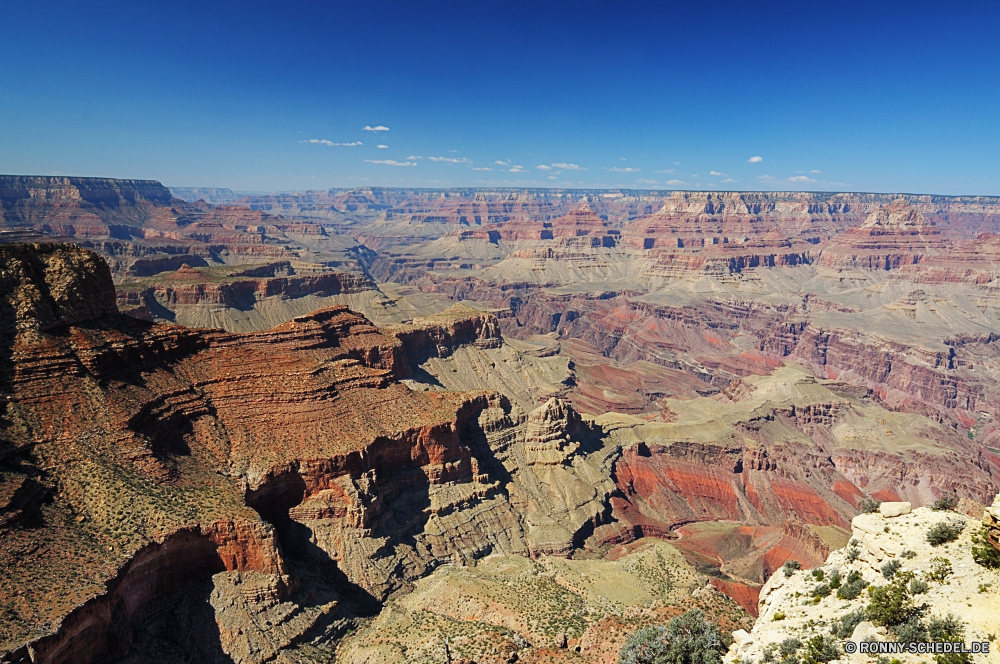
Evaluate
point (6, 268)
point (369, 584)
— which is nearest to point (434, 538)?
point (369, 584)

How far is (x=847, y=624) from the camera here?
22141 millimetres

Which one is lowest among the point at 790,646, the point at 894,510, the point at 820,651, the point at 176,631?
the point at 176,631

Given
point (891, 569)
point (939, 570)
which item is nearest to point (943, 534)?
point (939, 570)

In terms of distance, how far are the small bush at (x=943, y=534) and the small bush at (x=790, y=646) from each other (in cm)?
783

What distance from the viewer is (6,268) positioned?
4631cm

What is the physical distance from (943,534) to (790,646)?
8818mm

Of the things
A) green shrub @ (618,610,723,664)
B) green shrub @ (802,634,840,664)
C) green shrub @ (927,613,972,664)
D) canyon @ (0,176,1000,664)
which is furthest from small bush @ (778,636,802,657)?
canyon @ (0,176,1000,664)

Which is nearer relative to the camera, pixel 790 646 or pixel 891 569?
pixel 790 646

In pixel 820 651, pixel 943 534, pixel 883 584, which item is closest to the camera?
pixel 820 651

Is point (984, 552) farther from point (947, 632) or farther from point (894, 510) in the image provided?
point (894, 510)

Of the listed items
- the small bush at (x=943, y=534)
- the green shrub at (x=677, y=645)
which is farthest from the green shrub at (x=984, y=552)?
the green shrub at (x=677, y=645)

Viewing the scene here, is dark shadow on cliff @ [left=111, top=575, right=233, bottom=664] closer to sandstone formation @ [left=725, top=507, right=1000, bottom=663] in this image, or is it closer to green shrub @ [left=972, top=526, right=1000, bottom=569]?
sandstone formation @ [left=725, top=507, right=1000, bottom=663]

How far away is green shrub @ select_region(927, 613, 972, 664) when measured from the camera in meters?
17.9

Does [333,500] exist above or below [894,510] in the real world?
below
